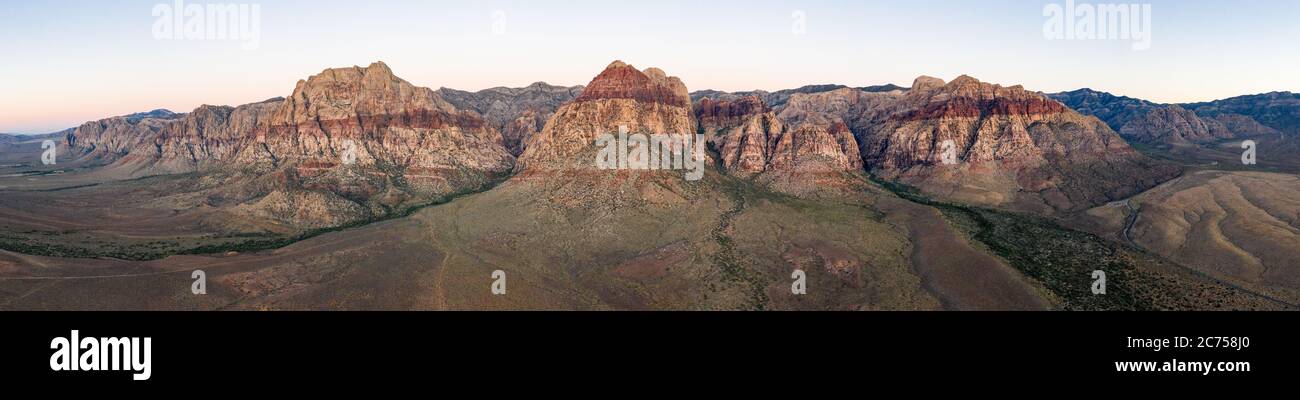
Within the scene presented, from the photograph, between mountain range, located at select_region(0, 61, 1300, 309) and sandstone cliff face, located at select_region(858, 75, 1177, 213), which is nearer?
mountain range, located at select_region(0, 61, 1300, 309)

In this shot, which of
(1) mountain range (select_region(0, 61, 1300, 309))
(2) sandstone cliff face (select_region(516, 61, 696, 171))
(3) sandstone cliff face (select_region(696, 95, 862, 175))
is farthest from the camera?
(3) sandstone cliff face (select_region(696, 95, 862, 175))

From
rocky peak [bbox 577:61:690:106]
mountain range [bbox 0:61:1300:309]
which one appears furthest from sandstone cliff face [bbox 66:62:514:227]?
rocky peak [bbox 577:61:690:106]

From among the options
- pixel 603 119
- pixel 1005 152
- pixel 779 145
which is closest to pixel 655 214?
pixel 603 119

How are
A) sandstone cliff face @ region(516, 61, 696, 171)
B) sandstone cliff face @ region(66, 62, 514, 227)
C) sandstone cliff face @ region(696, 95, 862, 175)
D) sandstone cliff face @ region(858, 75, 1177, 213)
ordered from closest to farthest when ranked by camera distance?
sandstone cliff face @ region(858, 75, 1177, 213) < sandstone cliff face @ region(516, 61, 696, 171) < sandstone cliff face @ region(66, 62, 514, 227) < sandstone cliff face @ region(696, 95, 862, 175)

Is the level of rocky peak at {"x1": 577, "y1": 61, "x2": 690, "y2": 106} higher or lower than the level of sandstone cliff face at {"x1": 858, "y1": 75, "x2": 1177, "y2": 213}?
higher

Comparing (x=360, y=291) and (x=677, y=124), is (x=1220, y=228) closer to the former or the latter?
(x=677, y=124)

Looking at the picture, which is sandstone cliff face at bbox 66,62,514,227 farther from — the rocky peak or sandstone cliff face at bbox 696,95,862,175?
sandstone cliff face at bbox 696,95,862,175

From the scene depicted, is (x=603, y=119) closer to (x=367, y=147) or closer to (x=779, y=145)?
(x=779, y=145)
